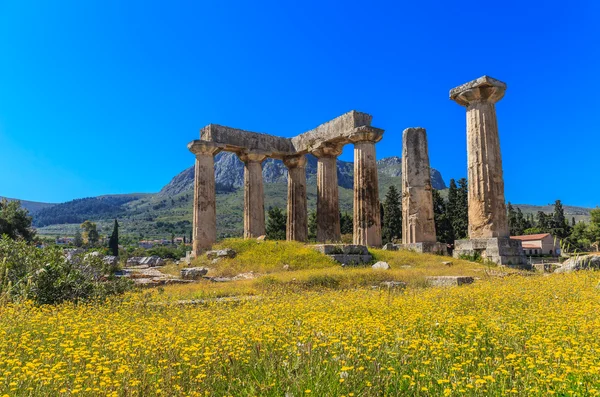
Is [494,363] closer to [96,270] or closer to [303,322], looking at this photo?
[303,322]

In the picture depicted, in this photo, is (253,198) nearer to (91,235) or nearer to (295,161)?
(295,161)

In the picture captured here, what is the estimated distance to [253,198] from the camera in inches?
1083

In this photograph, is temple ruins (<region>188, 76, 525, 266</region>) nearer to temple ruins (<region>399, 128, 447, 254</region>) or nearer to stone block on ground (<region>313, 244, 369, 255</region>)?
temple ruins (<region>399, 128, 447, 254</region>)

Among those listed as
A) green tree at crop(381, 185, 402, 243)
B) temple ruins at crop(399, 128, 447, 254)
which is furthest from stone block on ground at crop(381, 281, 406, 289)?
green tree at crop(381, 185, 402, 243)

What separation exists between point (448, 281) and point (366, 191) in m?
11.6

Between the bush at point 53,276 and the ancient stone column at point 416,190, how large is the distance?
14.5 metres

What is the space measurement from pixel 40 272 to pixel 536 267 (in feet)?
56.2

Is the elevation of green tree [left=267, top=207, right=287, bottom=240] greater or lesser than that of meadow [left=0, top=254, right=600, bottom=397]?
greater

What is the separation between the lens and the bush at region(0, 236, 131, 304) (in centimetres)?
1005

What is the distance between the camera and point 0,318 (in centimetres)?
672

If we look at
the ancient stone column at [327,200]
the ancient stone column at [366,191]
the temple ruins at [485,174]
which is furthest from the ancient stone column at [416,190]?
the ancient stone column at [327,200]

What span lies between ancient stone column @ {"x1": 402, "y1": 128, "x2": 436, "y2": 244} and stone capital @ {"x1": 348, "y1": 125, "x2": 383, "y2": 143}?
4.48 ft

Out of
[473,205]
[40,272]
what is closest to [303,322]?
[40,272]

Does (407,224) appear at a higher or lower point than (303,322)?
higher
